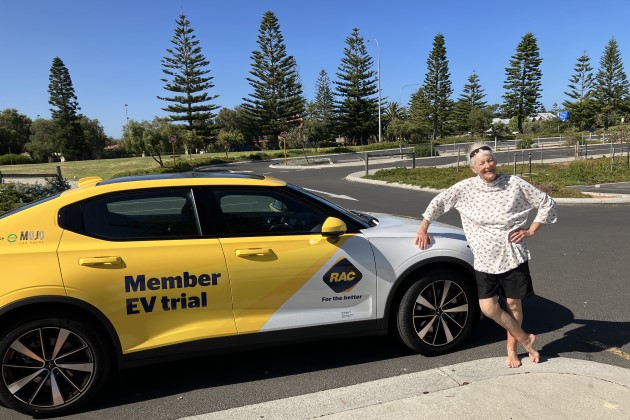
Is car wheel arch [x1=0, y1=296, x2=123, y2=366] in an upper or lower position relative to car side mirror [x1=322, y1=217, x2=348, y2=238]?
lower

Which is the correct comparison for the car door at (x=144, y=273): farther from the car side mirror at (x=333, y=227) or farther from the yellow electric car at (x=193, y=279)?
the car side mirror at (x=333, y=227)

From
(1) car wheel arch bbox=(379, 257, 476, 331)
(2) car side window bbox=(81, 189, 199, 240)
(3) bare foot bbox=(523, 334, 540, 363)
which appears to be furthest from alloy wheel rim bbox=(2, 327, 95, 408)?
(3) bare foot bbox=(523, 334, 540, 363)

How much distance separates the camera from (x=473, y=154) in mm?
3398

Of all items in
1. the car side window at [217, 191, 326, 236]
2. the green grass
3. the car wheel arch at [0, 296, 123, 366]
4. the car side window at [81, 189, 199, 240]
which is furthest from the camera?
the green grass

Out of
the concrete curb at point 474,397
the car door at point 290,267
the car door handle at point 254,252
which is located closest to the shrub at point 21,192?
the car door at point 290,267

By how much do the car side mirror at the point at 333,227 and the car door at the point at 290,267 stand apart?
7 centimetres

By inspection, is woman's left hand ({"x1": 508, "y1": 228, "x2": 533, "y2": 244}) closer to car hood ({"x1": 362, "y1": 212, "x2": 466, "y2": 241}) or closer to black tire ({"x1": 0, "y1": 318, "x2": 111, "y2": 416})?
car hood ({"x1": 362, "y1": 212, "x2": 466, "y2": 241})

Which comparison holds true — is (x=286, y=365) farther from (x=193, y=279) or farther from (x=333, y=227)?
(x=333, y=227)

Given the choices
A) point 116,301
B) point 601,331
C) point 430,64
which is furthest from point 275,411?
point 430,64

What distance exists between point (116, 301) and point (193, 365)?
107cm

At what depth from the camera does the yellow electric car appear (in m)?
2.94

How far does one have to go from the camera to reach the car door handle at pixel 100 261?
2.96m

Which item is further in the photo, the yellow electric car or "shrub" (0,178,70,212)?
"shrub" (0,178,70,212)

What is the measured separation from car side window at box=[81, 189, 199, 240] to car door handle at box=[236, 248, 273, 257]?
347mm
